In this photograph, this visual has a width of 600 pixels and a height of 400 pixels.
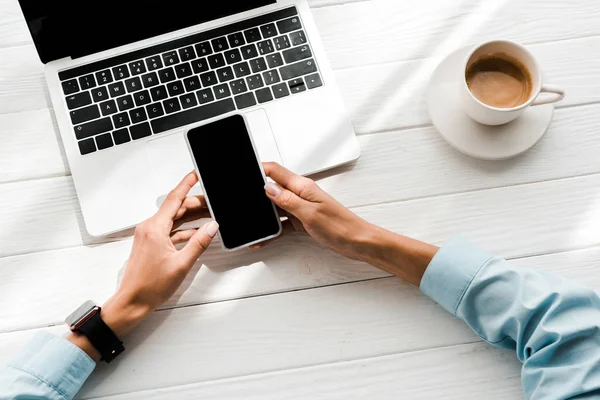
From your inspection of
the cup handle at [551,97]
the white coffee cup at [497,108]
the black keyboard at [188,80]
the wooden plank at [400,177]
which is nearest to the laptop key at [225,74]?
the black keyboard at [188,80]

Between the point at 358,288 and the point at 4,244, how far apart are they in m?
0.54

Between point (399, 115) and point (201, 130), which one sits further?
point (399, 115)

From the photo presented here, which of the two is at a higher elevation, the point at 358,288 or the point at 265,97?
the point at 265,97

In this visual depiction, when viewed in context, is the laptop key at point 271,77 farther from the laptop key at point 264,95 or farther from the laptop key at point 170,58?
the laptop key at point 170,58

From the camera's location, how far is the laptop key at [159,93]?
0.83 metres

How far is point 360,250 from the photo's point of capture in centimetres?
80

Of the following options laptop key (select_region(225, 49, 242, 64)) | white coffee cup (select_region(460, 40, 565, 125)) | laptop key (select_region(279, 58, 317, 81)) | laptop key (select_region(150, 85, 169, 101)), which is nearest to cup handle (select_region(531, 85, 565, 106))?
white coffee cup (select_region(460, 40, 565, 125))

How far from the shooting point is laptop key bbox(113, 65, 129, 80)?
2.73 feet

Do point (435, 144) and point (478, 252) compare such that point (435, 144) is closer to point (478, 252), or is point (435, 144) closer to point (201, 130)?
point (478, 252)

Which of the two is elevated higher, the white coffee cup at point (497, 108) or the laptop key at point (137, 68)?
the laptop key at point (137, 68)

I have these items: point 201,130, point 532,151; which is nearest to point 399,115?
point 532,151

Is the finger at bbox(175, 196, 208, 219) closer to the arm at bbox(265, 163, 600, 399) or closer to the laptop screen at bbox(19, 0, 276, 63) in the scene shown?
the arm at bbox(265, 163, 600, 399)

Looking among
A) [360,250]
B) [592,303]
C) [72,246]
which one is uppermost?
[72,246]

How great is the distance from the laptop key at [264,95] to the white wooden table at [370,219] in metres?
0.13
